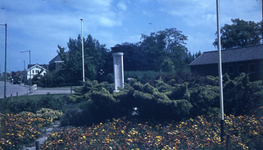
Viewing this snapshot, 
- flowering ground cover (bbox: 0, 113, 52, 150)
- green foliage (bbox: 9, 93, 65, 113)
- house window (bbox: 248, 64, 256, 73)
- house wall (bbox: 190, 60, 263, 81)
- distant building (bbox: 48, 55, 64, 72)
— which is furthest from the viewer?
distant building (bbox: 48, 55, 64, 72)

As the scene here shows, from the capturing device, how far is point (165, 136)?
6.24 meters

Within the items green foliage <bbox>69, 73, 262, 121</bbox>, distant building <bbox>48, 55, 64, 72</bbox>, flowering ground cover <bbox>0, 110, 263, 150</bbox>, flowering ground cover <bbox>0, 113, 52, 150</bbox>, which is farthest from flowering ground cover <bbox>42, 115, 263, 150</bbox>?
distant building <bbox>48, 55, 64, 72</bbox>

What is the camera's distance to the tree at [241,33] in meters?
37.2

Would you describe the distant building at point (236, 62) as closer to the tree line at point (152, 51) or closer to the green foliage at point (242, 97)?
the tree line at point (152, 51)

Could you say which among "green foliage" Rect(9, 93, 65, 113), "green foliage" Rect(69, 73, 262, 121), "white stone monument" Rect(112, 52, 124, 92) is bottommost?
"green foliage" Rect(9, 93, 65, 113)

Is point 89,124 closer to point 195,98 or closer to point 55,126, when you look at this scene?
point 55,126

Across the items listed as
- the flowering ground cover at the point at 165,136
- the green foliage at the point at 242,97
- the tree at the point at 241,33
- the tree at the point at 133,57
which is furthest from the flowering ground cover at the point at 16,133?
the tree at the point at 241,33

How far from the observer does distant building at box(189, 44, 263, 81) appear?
24.9 meters

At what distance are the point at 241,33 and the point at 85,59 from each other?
28147mm

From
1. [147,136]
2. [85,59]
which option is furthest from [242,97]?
[85,59]

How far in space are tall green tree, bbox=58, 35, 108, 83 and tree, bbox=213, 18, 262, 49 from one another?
23.5m

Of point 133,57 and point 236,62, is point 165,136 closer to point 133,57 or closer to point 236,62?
point 236,62

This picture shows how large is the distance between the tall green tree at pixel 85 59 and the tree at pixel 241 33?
23499 millimetres

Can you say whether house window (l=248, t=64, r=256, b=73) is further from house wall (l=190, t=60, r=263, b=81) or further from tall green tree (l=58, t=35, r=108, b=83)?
tall green tree (l=58, t=35, r=108, b=83)
